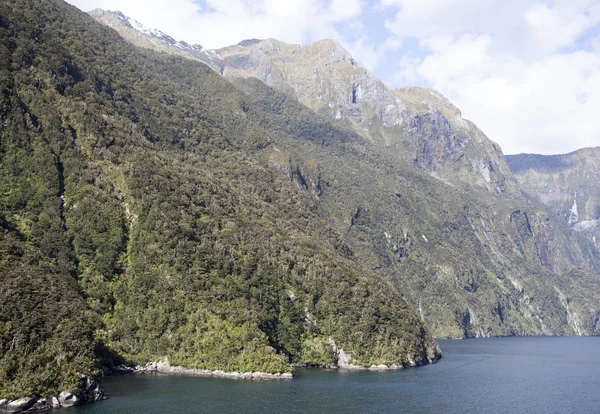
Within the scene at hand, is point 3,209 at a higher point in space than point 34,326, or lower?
higher

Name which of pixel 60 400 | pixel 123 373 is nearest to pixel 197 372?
pixel 123 373

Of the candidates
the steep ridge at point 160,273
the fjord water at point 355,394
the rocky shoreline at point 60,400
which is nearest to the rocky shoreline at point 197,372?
the steep ridge at point 160,273

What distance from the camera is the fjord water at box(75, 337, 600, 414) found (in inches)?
4529

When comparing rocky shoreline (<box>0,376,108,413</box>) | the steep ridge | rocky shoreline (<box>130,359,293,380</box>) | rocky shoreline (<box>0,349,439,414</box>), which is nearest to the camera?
rocky shoreline (<box>0,376,108,413</box>)

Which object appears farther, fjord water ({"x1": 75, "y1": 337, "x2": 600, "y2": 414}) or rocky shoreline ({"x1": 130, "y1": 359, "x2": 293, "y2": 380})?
rocky shoreline ({"x1": 130, "y1": 359, "x2": 293, "y2": 380})

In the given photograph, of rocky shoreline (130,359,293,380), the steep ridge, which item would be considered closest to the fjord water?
rocky shoreline (130,359,293,380)

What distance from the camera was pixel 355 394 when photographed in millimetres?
133625

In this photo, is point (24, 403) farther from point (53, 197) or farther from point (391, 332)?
point (391, 332)

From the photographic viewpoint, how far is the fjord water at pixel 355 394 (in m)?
115

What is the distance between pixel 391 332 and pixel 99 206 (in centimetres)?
9530

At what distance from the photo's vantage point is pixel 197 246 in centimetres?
17888

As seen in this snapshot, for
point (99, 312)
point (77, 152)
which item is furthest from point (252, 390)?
point (77, 152)

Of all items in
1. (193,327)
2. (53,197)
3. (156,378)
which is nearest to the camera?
(156,378)

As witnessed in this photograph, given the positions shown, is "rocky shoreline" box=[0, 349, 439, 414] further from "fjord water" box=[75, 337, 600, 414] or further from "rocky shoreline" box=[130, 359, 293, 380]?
"fjord water" box=[75, 337, 600, 414]
